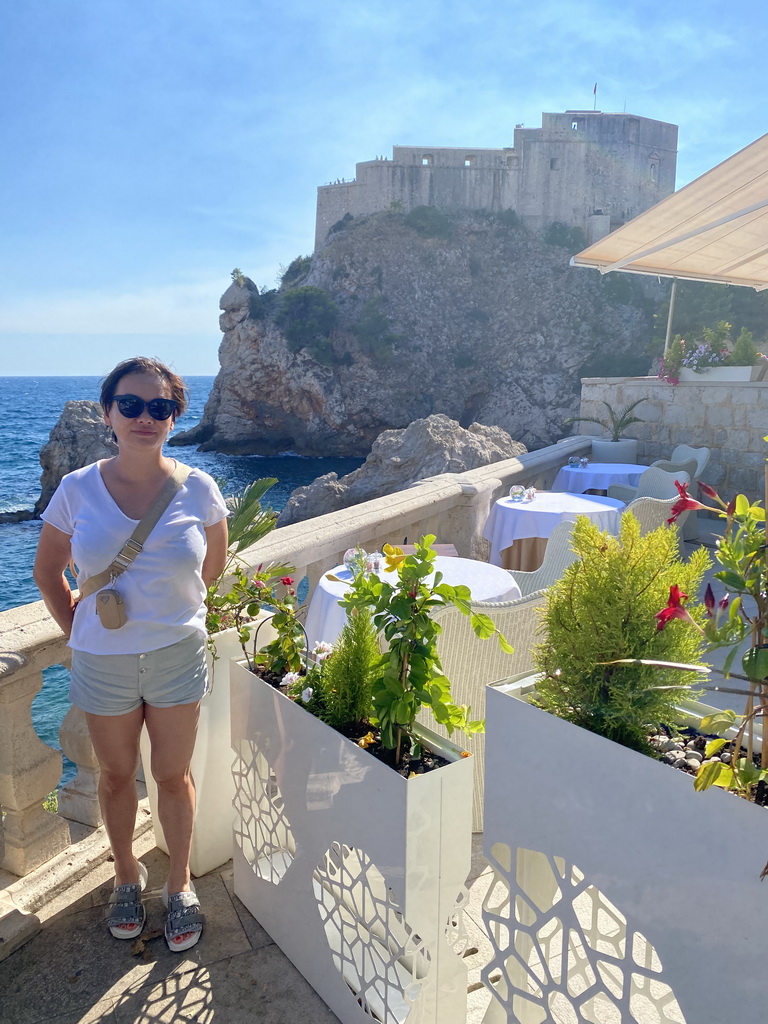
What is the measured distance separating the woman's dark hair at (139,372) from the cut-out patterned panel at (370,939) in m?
1.13

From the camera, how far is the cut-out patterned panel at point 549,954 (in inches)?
44.2

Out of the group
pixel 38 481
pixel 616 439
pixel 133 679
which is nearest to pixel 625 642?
pixel 133 679

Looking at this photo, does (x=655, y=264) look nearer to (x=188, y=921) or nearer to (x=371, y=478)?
(x=188, y=921)

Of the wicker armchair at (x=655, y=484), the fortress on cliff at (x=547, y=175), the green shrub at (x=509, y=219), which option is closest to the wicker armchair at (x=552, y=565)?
the wicker armchair at (x=655, y=484)

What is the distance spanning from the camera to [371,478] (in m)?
13.9

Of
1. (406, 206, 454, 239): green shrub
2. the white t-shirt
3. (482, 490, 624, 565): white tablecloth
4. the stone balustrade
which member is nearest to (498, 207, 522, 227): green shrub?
(406, 206, 454, 239): green shrub

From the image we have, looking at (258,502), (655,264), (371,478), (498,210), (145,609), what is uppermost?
(498,210)

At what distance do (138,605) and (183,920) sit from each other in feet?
2.74

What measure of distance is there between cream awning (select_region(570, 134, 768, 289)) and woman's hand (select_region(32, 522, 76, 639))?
127 inches

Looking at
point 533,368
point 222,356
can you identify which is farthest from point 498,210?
point 222,356

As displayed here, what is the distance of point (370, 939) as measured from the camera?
1452 millimetres

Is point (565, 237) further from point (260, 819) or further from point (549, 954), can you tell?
point (549, 954)

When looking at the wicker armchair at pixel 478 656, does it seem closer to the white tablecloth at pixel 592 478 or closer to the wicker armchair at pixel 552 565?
Result: the wicker armchair at pixel 552 565

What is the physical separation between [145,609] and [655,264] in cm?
448
